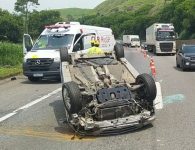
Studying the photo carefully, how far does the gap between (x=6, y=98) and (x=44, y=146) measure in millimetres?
7397

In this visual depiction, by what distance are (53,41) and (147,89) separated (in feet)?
38.8

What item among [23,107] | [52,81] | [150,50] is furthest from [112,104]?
[150,50]

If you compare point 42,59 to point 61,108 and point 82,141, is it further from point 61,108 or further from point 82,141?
point 82,141

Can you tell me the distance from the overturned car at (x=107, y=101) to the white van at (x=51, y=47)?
8.61 metres

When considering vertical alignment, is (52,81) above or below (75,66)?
below

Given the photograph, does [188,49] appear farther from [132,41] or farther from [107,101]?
[132,41]

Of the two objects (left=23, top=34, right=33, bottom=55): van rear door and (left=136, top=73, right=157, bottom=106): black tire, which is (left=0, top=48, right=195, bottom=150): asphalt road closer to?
(left=136, top=73, right=157, bottom=106): black tire

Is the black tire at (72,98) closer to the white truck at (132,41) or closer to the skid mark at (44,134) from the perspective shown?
the skid mark at (44,134)

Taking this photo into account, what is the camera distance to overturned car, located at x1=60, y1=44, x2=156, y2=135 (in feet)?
30.9

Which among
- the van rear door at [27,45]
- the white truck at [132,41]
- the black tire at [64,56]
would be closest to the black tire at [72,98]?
the black tire at [64,56]

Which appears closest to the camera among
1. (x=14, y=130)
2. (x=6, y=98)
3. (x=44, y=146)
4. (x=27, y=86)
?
(x=44, y=146)

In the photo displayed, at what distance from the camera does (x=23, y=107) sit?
13367 mm

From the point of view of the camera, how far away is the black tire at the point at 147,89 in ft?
34.1

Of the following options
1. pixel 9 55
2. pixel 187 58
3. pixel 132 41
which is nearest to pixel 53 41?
pixel 187 58
